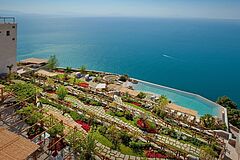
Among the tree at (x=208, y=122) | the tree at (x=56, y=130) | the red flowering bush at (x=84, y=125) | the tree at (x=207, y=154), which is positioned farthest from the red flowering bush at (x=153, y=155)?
the tree at (x=208, y=122)

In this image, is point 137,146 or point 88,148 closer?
point 88,148

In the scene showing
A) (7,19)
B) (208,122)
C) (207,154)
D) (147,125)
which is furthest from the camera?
(7,19)

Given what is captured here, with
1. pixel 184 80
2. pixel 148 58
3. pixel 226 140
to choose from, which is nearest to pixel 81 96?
→ pixel 226 140

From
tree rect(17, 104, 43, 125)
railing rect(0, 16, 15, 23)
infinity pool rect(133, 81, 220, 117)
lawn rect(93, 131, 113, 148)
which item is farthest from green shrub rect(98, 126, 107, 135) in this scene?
railing rect(0, 16, 15, 23)

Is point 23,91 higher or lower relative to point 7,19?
lower

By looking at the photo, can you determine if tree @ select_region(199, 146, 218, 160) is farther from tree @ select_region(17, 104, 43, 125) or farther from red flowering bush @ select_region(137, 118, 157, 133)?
tree @ select_region(17, 104, 43, 125)

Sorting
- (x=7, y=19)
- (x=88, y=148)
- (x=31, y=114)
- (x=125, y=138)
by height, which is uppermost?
(x=7, y=19)

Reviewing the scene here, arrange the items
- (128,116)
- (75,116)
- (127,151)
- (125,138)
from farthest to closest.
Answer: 1. (128,116)
2. (75,116)
3. (125,138)
4. (127,151)

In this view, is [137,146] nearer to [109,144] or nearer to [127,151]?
[127,151]

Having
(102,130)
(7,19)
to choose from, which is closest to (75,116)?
(102,130)
